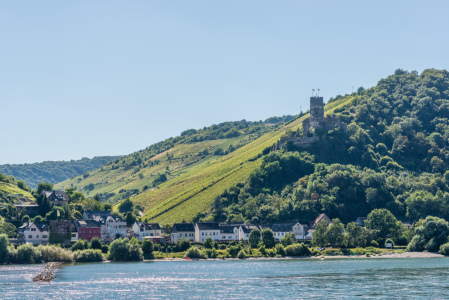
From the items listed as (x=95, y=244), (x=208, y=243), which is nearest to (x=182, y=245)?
(x=208, y=243)

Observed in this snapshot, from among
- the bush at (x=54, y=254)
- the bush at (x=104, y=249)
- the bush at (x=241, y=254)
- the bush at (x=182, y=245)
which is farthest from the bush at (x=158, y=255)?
the bush at (x=54, y=254)

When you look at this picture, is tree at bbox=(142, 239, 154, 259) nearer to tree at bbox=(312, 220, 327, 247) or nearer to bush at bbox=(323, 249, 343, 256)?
tree at bbox=(312, 220, 327, 247)

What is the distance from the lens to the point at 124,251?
141 metres

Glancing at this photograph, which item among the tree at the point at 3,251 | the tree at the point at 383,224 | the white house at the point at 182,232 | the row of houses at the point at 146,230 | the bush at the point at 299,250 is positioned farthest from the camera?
the white house at the point at 182,232

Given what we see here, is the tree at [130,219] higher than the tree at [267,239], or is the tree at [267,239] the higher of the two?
the tree at [130,219]

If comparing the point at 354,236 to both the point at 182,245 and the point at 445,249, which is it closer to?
the point at 445,249

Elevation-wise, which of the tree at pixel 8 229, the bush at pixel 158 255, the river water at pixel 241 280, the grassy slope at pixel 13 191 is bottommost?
the river water at pixel 241 280

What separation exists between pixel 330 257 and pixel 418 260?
19.0 m

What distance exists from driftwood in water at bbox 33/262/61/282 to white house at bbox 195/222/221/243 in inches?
1657

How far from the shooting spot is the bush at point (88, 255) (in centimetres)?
14050

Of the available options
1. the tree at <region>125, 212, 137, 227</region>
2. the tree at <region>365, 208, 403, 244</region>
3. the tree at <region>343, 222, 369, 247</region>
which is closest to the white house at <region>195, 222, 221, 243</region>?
the tree at <region>125, 212, 137, 227</region>

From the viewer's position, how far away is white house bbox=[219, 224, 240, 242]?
172 metres

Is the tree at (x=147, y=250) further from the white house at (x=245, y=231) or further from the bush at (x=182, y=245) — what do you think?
the white house at (x=245, y=231)

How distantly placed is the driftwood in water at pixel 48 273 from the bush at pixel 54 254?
418 cm
